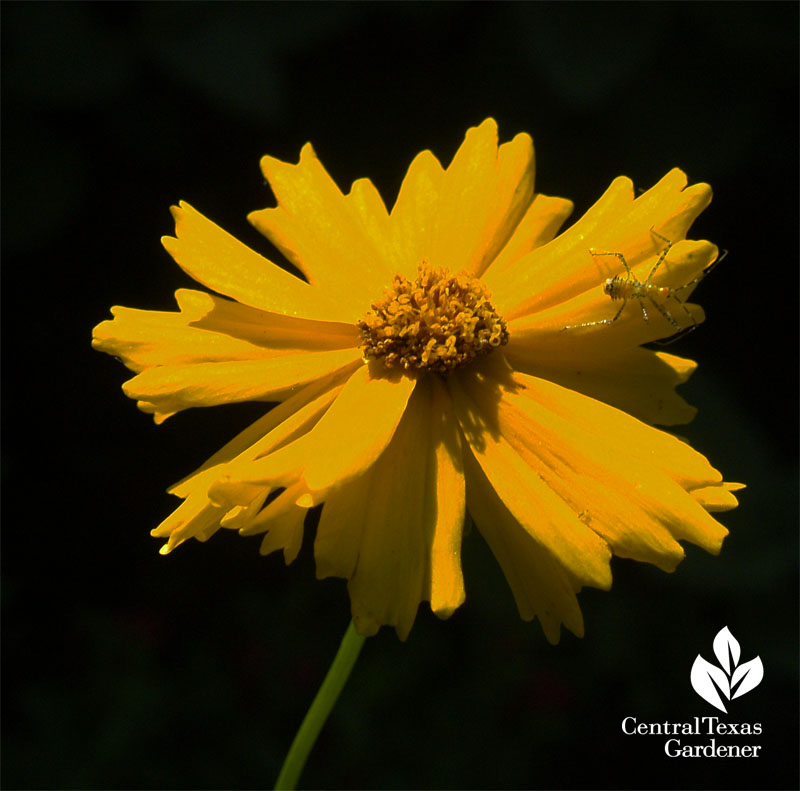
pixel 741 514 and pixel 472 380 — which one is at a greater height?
pixel 472 380

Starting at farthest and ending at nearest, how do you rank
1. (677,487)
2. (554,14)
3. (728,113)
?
1. (728,113)
2. (554,14)
3. (677,487)

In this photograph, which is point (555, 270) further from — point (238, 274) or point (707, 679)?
point (707, 679)

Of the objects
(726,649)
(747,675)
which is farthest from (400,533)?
(747,675)

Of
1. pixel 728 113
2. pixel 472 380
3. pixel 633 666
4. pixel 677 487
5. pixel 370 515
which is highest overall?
pixel 728 113

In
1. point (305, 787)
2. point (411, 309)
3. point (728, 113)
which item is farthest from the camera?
point (305, 787)

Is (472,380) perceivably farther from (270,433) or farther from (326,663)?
(326,663)

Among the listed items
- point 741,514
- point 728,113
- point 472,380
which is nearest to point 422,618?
point 741,514
